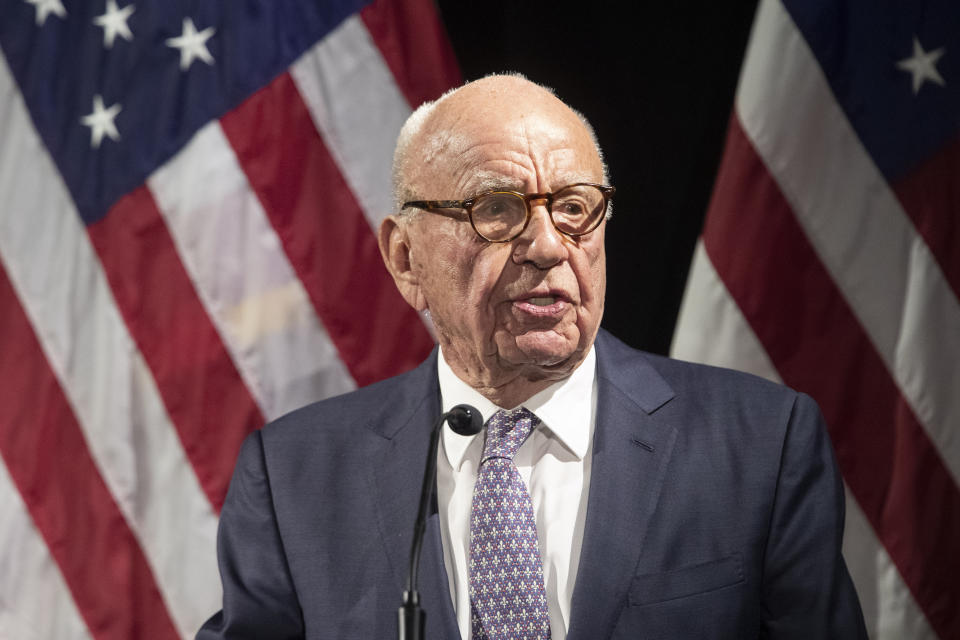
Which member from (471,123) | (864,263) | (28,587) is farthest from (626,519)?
(28,587)

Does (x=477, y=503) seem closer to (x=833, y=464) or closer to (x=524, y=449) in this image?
(x=524, y=449)

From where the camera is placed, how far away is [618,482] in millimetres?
Answer: 1512

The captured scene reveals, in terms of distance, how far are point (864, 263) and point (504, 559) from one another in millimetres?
1191

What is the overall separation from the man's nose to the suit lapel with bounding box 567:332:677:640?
241 millimetres

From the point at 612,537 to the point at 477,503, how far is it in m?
0.20

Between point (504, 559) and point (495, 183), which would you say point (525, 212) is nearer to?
point (495, 183)

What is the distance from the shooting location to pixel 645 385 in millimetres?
Result: 1664

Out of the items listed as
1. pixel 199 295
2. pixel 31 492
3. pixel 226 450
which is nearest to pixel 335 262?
pixel 199 295

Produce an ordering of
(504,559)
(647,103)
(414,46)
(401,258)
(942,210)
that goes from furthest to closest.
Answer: (414,46) → (647,103) → (942,210) → (401,258) → (504,559)

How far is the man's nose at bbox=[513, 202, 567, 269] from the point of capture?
1.52 meters

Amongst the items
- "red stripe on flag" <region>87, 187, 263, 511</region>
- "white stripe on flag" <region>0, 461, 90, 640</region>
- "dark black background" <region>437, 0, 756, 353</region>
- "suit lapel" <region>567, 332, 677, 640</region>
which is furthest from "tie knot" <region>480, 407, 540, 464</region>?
"white stripe on flag" <region>0, 461, 90, 640</region>

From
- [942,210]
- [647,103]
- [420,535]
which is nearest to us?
[420,535]

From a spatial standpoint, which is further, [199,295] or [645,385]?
[199,295]

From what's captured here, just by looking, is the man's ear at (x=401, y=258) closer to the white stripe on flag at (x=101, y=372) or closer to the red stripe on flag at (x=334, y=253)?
the red stripe on flag at (x=334, y=253)
